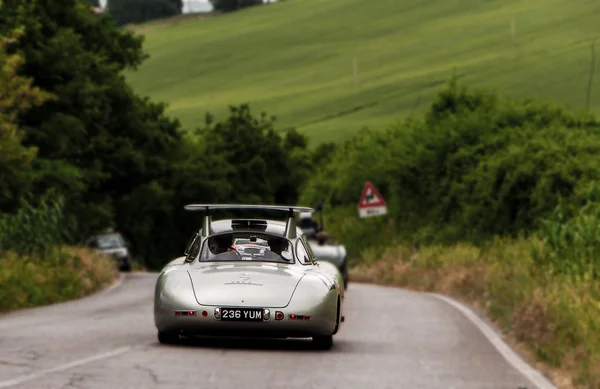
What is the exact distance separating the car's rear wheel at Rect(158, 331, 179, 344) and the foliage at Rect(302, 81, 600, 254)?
2162 cm

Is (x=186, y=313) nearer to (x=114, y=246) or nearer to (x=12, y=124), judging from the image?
(x=12, y=124)

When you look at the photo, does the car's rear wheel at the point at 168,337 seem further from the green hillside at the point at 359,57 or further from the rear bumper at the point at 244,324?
the green hillside at the point at 359,57

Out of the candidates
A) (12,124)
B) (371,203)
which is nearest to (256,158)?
(371,203)

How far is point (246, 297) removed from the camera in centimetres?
1391

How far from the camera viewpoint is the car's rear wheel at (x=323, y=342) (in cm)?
1472

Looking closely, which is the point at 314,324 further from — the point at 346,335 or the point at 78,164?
the point at 78,164

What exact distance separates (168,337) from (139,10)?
554 feet

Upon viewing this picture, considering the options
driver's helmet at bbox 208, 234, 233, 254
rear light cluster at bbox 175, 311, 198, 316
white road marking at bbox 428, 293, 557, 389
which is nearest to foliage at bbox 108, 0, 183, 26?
white road marking at bbox 428, 293, 557, 389

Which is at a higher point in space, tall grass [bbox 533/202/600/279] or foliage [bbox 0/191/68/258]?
tall grass [bbox 533/202/600/279]

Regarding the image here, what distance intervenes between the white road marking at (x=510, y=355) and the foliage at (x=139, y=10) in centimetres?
16089

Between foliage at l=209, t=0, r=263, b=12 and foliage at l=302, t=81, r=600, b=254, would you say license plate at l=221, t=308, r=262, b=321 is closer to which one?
foliage at l=302, t=81, r=600, b=254

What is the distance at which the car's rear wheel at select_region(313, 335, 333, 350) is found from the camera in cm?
1472

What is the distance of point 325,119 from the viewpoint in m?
105

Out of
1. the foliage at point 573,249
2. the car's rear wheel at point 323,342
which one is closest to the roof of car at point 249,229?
the car's rear wheel at point 323,342
